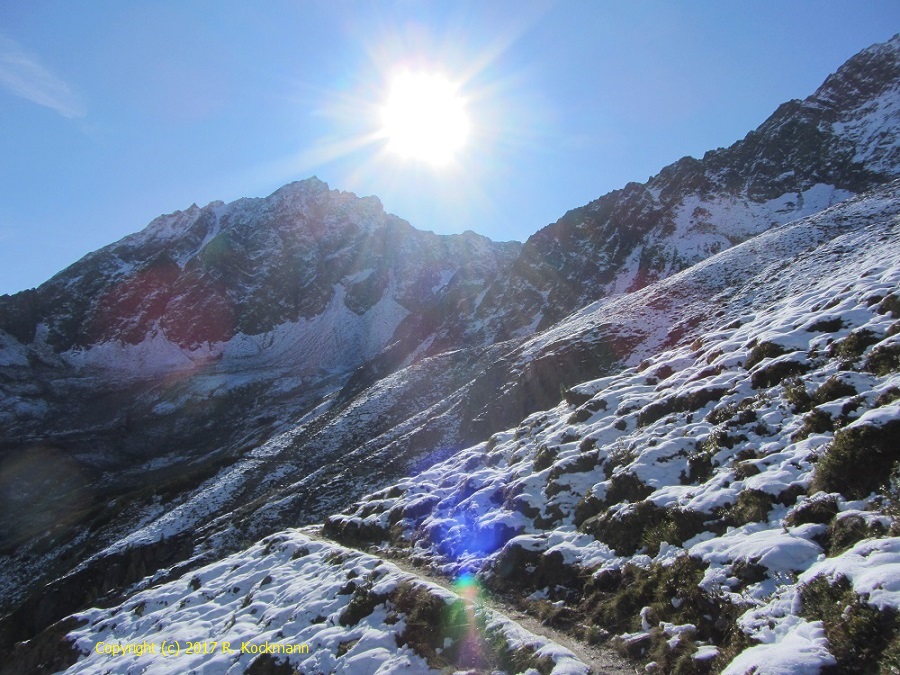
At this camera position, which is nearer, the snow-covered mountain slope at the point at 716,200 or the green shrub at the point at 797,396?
the green shrub at the point at 797,396

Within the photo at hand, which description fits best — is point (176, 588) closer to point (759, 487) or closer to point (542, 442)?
point (542, 442)

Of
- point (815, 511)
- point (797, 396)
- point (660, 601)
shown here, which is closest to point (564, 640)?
point (660, 601)

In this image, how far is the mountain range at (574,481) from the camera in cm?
880

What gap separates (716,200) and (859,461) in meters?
101

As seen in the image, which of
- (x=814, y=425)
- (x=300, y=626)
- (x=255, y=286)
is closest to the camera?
(x=814, y=425)

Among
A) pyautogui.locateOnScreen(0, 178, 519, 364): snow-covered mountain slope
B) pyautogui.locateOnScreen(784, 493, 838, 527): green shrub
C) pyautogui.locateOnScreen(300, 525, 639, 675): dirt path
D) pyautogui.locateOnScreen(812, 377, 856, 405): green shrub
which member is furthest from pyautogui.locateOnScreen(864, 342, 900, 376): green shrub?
pyautogui.locateOnScreen(0, 178, 519, 364): snow-covered mountain slope

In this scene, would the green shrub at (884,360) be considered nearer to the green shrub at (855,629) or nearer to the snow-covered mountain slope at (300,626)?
the green shrub at (855,629)

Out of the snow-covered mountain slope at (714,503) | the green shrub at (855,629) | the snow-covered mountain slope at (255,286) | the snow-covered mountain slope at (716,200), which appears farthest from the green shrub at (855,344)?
the snow-covered mountain slope at (255,286)

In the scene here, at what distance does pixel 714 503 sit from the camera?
34.9 ft

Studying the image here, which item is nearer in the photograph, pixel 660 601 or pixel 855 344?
pixel 660 601

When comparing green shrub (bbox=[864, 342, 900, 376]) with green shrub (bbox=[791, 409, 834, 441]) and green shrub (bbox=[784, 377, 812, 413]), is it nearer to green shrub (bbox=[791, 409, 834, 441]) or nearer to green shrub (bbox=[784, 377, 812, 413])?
green shrub (bbox=[784, 377, 812, 413])

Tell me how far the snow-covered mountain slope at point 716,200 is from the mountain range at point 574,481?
723 mm

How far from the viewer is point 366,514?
2103 cm

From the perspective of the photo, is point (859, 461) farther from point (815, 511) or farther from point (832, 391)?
point (832, 391)
